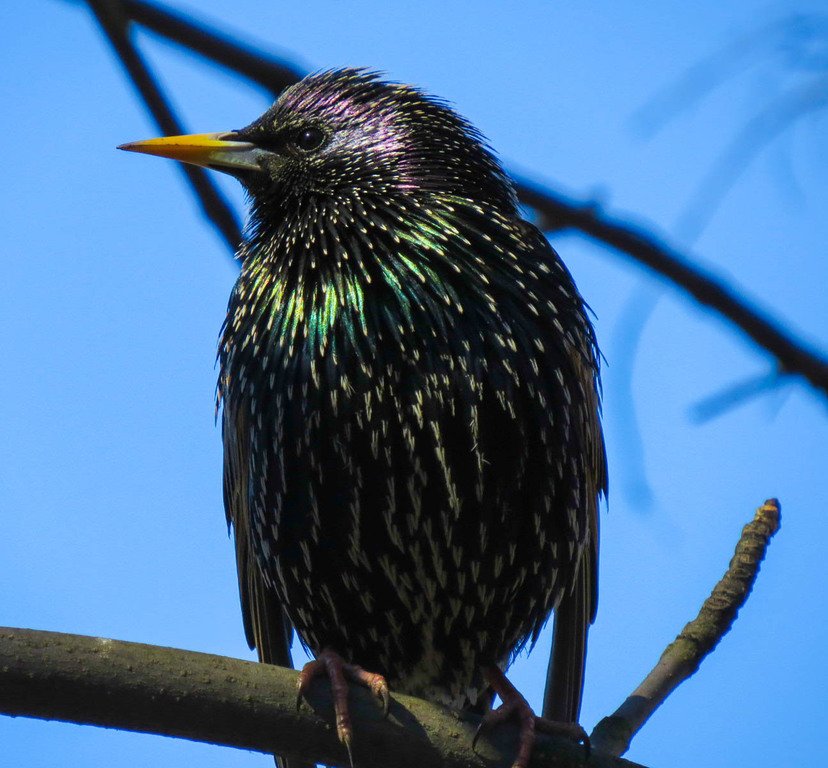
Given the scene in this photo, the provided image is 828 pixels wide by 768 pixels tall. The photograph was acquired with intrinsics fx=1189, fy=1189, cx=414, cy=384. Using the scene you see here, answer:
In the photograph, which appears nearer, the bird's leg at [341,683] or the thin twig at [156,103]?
the bird's leg at [341,683]

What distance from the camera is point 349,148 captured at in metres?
3.98

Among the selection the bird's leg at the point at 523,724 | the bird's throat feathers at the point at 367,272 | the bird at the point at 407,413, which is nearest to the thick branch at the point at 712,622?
the bird's leg at the point at 523,724

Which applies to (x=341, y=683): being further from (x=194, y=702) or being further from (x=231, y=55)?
(x=231, y=55)

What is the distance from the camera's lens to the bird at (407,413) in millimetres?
3391

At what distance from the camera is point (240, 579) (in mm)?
4082

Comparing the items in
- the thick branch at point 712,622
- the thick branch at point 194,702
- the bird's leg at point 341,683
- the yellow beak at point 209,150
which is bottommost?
the thick branch at point 194,702

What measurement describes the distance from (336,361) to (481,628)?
3.18 ft

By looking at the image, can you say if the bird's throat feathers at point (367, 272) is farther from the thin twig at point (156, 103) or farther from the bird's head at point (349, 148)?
the thin twig at point (156, 103)

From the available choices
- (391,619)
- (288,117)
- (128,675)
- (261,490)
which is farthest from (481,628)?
(288,117)

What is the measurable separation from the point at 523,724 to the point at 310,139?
2066mm

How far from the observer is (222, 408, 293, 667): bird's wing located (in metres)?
3.95

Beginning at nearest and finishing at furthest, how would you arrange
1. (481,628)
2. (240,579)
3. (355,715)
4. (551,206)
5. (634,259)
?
(355,715), (634,259), (551,206), (481,628), (240,579)

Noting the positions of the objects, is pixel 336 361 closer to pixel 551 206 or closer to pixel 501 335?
pixel 501 335

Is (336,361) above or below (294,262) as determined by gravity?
below
